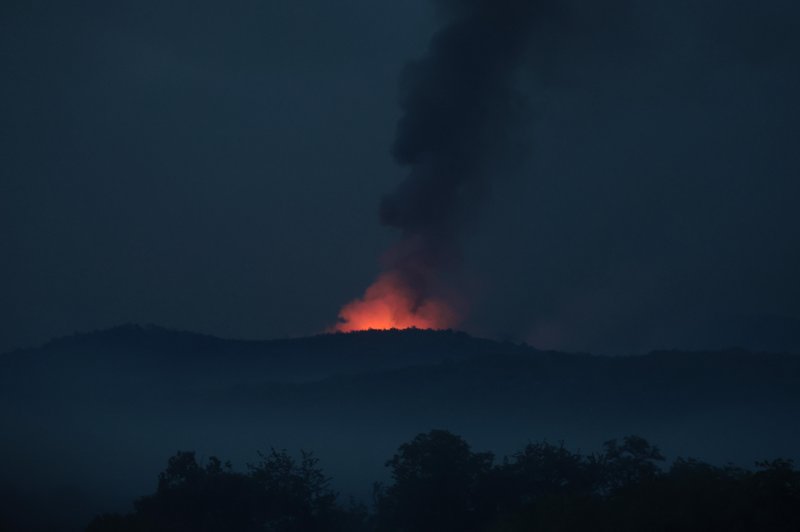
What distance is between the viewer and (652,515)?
102ft

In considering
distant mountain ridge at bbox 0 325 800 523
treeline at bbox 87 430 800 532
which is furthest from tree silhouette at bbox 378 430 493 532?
distant mountain ridge at bbox 0 325 800 523

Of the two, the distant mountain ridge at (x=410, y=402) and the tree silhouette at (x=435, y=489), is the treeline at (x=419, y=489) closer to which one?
the tree silhouette at (x=435, y=489)

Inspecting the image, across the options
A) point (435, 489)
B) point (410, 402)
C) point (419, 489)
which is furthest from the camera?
point (410, 402)

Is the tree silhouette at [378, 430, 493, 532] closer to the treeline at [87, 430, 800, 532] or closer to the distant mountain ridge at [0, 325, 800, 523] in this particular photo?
the treeline at [87, 430, 800, 532]

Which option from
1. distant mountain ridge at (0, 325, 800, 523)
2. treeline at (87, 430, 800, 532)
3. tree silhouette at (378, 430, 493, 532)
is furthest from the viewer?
distant mountain ridge at (0, 325, 800, 523)

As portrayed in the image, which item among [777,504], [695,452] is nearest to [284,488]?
[777,504]

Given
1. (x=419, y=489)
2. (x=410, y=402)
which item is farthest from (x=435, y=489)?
(x=410, y=402)

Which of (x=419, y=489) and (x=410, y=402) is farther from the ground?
(x=410, y=402)

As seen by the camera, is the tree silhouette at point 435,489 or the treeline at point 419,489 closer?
the treeline at point 419,489

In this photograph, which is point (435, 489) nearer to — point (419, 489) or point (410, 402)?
point (419, 489)

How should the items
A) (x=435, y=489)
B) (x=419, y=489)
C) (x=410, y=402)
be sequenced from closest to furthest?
(x=419, y=489) → (x=435, y=489) → (x=410, y=402)

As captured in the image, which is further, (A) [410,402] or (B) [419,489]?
(A) [410,402]

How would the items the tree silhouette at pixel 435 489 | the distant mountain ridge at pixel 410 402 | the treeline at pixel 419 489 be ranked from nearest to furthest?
the treeline at pixel 419 489, the tree silhouette at pixel 435 489, the distant mountain ridge at pixel 410 402

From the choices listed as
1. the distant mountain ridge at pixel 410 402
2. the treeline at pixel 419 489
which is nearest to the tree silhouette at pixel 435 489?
the treeline at pixel 419 489
